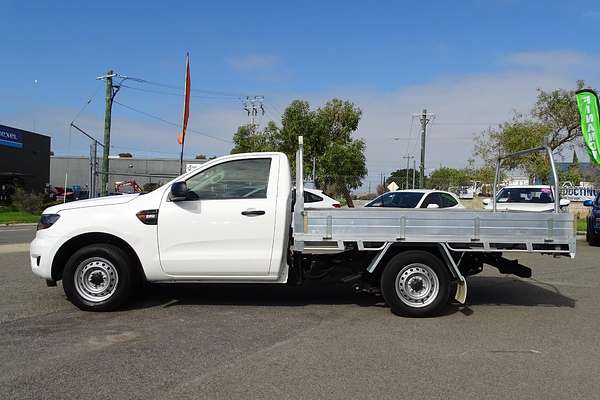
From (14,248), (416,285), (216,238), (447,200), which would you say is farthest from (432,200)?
(14,248)

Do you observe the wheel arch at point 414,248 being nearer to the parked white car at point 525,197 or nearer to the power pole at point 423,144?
the parked white car at point 525,197

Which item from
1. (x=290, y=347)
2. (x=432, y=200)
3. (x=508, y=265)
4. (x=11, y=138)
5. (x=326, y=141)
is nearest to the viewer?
(x=290, y=347)

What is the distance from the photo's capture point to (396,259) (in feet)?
22.0

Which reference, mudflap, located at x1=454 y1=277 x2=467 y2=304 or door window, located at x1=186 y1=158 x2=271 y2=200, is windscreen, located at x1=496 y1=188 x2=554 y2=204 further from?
door window, located at x1=186 y1=158 x2=271 y2=200

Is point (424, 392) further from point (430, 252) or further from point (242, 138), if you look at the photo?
point (242, 138)

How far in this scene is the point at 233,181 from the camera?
686 centimetres

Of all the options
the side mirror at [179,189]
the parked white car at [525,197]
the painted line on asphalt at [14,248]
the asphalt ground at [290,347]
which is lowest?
the asphalt ground at [290,347]

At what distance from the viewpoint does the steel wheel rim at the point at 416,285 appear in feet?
22.0

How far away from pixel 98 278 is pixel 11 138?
3761 cm

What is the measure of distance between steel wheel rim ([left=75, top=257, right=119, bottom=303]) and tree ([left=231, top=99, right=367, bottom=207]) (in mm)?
27054

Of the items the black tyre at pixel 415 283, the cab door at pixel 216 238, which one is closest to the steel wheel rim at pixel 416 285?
the black tyre at pixel 415 283

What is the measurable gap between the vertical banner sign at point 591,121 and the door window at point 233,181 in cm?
1721

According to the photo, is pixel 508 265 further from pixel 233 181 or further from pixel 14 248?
pixel 14 248

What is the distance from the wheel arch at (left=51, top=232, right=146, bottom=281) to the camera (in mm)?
6727
